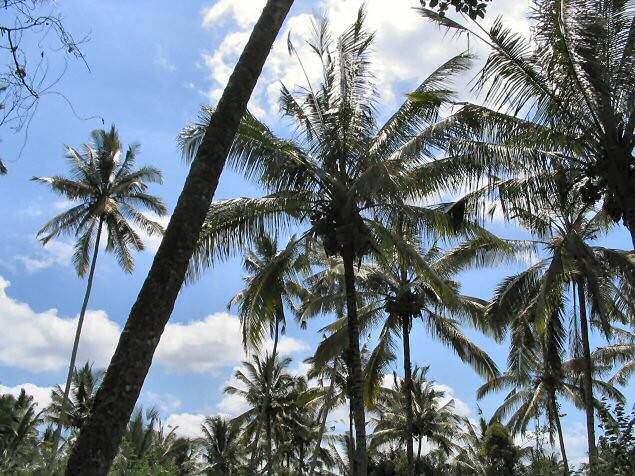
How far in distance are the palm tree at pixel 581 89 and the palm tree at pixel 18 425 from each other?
36.8 metres

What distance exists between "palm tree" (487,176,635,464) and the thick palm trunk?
10.7m

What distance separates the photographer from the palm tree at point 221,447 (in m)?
40.3

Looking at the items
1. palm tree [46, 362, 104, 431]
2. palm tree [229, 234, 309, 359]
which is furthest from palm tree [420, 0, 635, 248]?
palm tree [46, 362, 104, 431]

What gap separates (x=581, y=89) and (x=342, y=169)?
17.7 feet

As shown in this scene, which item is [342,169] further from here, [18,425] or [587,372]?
[18,425]

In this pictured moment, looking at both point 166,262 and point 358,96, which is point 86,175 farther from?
point 166,262

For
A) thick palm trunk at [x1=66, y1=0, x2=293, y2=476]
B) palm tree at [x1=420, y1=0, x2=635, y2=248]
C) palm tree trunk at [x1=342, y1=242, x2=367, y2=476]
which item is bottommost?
thick palm trunk at [x1=66, y1=0, x2=293, y2=476]

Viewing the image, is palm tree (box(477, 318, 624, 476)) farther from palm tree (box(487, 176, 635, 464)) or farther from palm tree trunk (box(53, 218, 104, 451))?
palm tree trunk (box(53, 218, 104, 451))

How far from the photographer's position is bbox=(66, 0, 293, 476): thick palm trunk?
12.6 ft

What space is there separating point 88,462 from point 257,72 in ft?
10.2

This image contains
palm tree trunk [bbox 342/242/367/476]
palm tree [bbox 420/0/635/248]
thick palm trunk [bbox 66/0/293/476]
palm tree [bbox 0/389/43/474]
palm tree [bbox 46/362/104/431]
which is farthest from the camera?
palm tree [bbox 0/389/43/474]

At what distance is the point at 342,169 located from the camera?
14.3m

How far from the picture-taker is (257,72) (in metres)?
5.35

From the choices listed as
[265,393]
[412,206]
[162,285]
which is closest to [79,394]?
[265,393]
